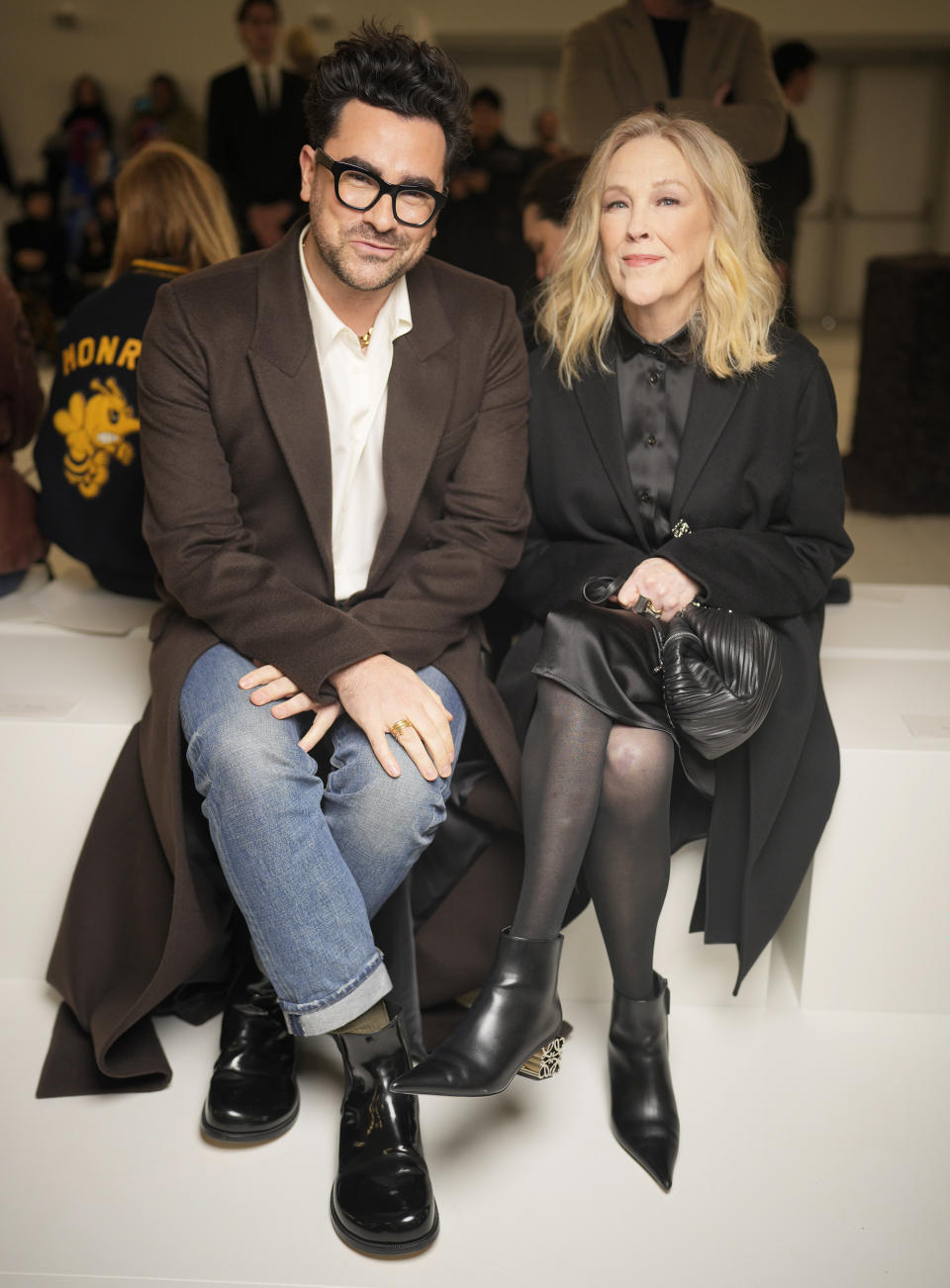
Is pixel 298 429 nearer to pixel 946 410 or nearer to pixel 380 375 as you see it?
pixel 380 375

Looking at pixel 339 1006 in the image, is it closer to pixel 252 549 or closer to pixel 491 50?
pixel 252 549

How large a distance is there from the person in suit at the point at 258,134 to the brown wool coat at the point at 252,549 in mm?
3282

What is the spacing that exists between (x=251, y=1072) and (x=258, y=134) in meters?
4.21

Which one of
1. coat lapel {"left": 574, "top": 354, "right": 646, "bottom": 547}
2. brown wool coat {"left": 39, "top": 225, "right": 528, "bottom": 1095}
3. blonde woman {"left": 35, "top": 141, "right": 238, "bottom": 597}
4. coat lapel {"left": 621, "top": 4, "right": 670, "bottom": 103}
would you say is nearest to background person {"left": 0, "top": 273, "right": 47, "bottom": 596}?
blonde woman {"left": 35, "top": 141, "right": 238, "bottom": 597}

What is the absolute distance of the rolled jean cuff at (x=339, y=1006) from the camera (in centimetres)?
177

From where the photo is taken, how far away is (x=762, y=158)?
10.9 feet

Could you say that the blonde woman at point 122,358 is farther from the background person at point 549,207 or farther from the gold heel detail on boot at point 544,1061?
the gold heel detail on boot at point 544,1061

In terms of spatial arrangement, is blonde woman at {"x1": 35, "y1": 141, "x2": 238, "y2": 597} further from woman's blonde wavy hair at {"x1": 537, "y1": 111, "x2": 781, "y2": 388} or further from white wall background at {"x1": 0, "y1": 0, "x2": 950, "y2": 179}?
white wall background at {"x1": 0, "y1": 0, "x2": 950, "y2": 179}

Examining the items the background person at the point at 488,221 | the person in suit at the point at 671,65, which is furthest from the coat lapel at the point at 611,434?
the background person at the point at 488,221

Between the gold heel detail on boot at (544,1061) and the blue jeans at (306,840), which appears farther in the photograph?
the gold heel detail on boot at (544,1061)

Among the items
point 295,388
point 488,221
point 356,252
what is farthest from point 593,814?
point 488,221

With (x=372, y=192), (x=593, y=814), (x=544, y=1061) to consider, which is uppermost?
(x=372, y=192)

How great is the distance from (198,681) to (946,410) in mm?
3506

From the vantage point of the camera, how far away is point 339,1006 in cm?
177
